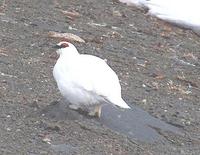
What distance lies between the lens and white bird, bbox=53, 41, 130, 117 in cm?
612

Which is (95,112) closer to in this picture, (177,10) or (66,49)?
(66,49)

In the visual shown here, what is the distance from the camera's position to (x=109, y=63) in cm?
916

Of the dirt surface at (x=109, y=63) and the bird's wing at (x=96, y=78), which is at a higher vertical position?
the bird's wing at (x=96, y=78)

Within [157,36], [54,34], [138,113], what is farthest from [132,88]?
[157,36]

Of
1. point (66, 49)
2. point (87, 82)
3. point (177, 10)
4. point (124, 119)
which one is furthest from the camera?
point (177, 10)

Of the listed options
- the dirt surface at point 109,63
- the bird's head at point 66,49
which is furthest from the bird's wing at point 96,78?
the dirt surface at point 109,63

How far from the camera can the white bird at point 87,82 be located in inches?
241

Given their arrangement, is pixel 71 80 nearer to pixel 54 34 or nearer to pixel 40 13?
pixel 54 34

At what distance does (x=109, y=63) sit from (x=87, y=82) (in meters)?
3.00

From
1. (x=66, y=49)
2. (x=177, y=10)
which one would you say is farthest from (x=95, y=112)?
(x=177, y=10)

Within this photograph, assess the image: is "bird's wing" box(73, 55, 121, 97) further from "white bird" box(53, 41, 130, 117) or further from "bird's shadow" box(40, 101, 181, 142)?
"bird's shadow" box(40, 101, 181, 142)

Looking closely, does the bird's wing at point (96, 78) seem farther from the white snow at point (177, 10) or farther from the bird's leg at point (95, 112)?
the white snow at point (177, 10)

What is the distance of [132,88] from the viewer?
8.29 meters

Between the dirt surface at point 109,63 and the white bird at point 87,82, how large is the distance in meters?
0.30
